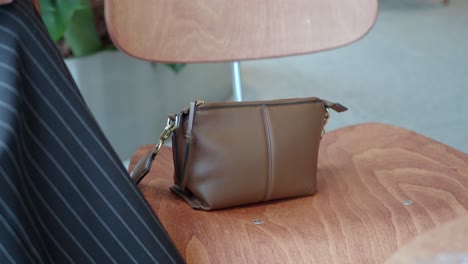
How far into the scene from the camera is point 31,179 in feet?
2.00

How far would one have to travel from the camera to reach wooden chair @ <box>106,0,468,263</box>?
71 centimetres

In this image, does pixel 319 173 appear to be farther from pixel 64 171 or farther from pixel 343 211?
pixel 64 171

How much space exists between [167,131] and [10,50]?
0.22m

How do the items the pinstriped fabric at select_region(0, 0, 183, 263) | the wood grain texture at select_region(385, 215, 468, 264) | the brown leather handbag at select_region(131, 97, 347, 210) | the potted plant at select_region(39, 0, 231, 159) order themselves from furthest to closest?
the potted plant at select_region(39, 0, 231, 159)
the brown leather handbag at select_region(131, 97, 347, 210)
the pinstriped fabric at select_region(0, 0, 183, 263)
the wood grain texture at select_region(385, 215, 468, 264)

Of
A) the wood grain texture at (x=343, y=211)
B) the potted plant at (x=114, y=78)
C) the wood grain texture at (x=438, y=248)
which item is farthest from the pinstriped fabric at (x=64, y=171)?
the potted plant at (x=114, y=78)

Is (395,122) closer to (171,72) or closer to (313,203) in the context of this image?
(171,72)

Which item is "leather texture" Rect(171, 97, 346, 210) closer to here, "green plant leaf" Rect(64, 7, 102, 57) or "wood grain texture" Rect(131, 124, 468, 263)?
"wood grain texture" Rect(131, 124, 468, 263)

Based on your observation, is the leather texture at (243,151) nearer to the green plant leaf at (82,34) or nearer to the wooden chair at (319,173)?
the wooden chair at (319,173)

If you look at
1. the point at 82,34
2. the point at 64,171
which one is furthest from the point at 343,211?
the point at 82,34

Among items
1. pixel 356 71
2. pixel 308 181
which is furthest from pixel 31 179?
pixel 356 71

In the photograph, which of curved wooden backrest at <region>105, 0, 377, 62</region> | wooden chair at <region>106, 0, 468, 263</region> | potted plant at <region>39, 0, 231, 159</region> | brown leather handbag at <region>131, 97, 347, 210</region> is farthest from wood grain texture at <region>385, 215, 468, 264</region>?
potted plant at <region>39, 0, 231, 159</region>

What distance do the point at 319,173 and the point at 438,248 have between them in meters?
0.51

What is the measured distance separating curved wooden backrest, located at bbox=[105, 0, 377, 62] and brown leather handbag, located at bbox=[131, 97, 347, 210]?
25 cm

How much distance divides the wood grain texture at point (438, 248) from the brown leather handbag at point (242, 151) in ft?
1.20
